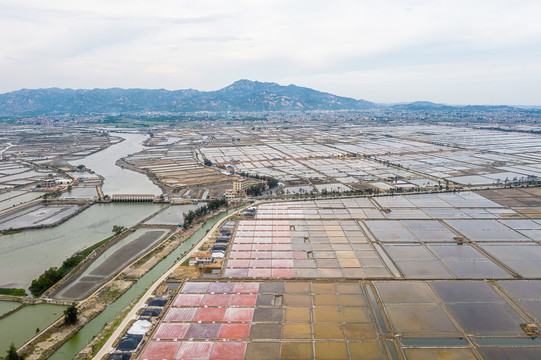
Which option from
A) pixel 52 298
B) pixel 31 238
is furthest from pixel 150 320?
pixel 31 238

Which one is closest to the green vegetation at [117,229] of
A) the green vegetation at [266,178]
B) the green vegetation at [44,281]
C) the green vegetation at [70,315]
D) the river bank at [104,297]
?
the river bank at [104,297]

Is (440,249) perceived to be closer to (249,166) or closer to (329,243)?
(329,243)

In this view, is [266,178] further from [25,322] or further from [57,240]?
[25,322]

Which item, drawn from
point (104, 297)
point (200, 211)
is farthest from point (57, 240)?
point (200, 211)

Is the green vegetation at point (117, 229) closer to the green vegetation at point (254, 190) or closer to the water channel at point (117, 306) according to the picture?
the water channel at point (117, 306)

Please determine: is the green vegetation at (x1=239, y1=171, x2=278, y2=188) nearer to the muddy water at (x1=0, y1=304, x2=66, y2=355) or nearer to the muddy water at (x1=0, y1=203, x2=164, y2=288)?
the muddy water at (x1=0, y1=203, x2=164, y2=288)

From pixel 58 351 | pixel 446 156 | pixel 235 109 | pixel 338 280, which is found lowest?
pixel 58 351
